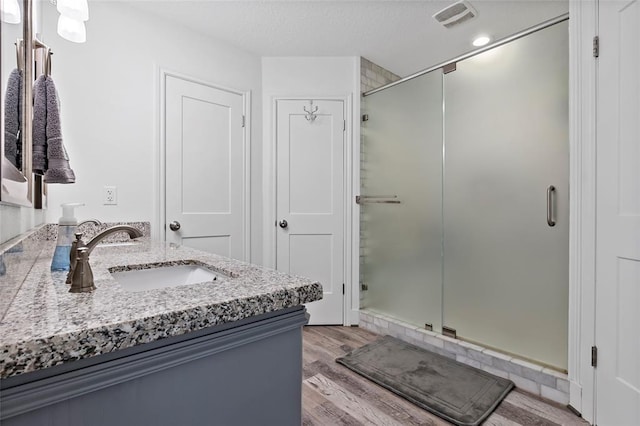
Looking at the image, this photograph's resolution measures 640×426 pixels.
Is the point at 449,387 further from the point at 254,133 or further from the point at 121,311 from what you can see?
the point at 254,133

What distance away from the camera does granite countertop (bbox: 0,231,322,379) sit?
41 centimetres

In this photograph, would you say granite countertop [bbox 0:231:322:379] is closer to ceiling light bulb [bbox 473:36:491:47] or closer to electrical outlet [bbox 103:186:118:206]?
electrical outlet [bbox 103:186:118:206]

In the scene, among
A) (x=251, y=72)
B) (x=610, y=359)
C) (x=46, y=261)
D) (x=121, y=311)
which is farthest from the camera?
(x=251, y=72)

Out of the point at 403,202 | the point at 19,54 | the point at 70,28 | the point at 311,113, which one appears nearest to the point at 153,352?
the point at 19,54

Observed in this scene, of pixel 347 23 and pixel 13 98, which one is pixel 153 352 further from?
pixel 347 23

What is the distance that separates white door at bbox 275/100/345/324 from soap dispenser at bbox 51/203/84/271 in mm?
1923

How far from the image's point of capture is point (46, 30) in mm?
1819

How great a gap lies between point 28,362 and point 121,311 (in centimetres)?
15

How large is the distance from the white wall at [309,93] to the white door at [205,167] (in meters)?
0.23

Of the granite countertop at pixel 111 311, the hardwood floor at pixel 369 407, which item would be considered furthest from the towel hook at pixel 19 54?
the hardwood floor at pixel 369 407

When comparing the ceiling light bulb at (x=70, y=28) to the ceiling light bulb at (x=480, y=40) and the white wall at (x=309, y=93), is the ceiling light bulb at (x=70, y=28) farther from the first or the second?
the ceiling light bulb at (x=480, y=40)

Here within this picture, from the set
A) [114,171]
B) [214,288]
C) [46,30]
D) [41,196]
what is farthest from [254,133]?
[214,288]

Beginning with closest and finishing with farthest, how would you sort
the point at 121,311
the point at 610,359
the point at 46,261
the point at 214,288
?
1. the point at 121,311
2. the point at 214,288
3. the point at 46,261
4. the point at 610,359

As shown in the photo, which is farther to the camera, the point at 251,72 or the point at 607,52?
the point at 251,72
